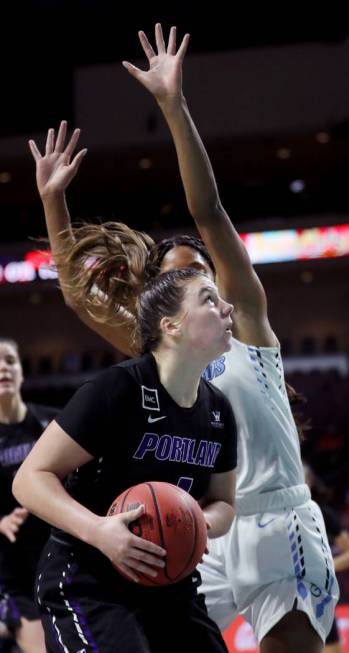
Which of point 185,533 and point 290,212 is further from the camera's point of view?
point 290,212

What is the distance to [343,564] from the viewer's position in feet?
18.8

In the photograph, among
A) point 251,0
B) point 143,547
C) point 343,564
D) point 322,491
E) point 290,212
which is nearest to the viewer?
point 143,547

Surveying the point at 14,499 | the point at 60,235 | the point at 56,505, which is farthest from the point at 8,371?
the point at 56,505

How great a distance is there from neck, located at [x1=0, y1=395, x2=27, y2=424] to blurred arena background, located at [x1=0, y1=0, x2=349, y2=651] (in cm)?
846

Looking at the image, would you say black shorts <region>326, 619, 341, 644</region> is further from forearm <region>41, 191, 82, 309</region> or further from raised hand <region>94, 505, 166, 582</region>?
raised hand <region>94, 505, 166, 582</region>

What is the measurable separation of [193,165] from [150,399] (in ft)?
2.89

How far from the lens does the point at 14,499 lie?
16.9 ft

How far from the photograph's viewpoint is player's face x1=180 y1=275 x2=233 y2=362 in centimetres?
262

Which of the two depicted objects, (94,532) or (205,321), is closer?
(94,532)

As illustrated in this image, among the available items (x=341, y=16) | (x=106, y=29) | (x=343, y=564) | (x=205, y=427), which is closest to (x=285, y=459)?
(x=205, y=427)

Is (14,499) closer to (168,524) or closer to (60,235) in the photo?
(60,235)

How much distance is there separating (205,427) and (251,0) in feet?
49.5

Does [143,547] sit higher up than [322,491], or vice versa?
[143,547]

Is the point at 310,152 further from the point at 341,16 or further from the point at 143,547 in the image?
the point at 143,547
